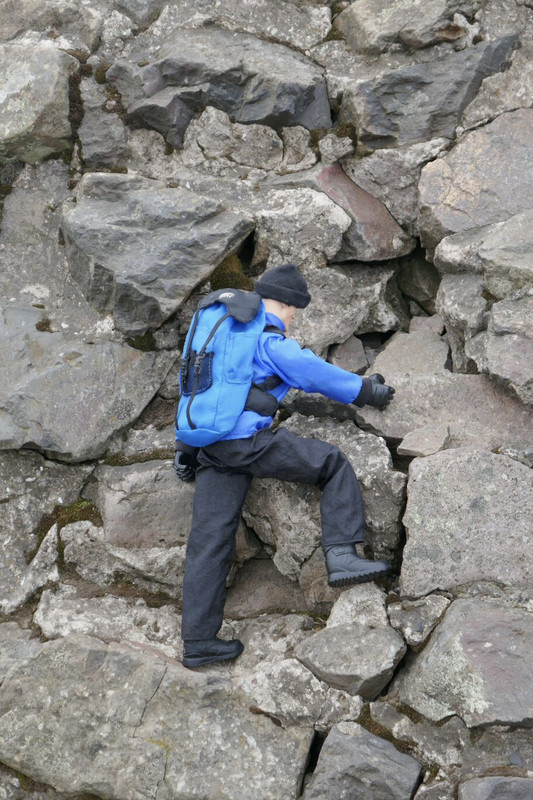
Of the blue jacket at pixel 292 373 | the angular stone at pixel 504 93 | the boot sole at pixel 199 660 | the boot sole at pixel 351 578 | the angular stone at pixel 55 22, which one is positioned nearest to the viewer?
the boot sole at pixel 351 578

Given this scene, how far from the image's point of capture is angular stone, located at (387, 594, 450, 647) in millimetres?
4914

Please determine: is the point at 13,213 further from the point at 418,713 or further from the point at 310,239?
the point at 418,713

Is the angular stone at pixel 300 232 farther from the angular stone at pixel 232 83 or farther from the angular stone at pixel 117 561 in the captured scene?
the angular stone at pixel 117 561

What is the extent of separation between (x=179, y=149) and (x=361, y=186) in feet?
5.72

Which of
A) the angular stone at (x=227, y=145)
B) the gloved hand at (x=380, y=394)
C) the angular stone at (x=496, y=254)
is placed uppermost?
the angular stone at (x=227, y=145)

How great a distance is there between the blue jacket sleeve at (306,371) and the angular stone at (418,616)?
1.49m

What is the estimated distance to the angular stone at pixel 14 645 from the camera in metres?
5.24

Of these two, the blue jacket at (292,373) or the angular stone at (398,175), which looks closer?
the blue jacket at (292,373)

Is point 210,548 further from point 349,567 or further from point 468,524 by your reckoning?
point 468,524

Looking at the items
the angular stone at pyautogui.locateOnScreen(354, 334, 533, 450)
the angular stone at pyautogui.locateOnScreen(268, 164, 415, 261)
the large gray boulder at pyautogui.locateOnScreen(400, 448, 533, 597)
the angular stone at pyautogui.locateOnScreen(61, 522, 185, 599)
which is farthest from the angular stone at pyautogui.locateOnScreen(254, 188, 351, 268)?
the angular stone at pyautogui.locateOnScreen(61, 522, 185, 599)

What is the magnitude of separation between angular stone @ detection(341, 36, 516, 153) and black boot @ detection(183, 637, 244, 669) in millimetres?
4593

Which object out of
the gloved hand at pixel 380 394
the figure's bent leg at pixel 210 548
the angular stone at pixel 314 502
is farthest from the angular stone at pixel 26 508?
the gloved hand at pixel 380 394

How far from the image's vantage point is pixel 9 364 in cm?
621

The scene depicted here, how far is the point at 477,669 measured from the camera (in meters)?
4.60
